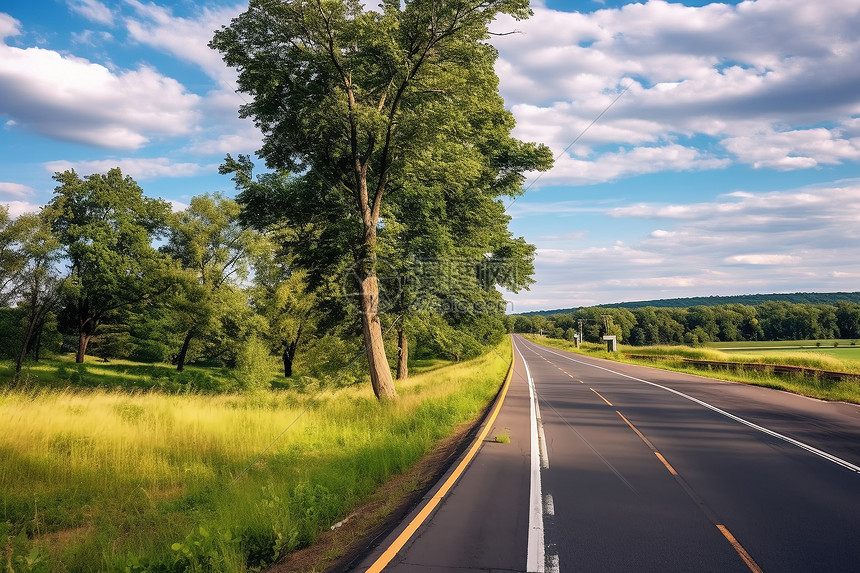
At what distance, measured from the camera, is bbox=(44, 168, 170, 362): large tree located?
3562cm

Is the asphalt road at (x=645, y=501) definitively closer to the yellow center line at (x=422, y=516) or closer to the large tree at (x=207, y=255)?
the yellow center line at (x=422, y=516)

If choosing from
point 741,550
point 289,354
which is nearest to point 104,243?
point 289,354

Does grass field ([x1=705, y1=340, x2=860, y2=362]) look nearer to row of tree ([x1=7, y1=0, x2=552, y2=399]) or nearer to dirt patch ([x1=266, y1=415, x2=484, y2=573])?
row of tree ([x1=7, y1=0, x2=552, y2=399])

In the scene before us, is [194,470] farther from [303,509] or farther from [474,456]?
[474,456]

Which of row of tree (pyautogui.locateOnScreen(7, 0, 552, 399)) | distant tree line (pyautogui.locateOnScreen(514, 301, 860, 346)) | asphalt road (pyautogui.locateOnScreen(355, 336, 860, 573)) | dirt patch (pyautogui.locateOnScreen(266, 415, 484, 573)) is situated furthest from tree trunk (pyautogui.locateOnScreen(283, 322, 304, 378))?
distant tree line (pyautogui.locateOnScreen(514, 301, 860, 346))

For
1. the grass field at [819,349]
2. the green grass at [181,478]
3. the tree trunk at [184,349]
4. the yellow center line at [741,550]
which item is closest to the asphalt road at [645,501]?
the yellow center line at [741,550]

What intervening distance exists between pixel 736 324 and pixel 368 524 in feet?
630

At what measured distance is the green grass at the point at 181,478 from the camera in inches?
207

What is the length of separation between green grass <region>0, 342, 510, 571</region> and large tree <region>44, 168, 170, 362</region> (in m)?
27.3

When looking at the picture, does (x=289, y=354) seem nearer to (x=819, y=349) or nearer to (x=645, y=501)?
(x=645, y=501)

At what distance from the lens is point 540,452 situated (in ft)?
31.6

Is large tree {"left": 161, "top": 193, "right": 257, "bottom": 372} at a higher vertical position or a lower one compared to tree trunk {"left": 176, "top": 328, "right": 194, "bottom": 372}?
higher

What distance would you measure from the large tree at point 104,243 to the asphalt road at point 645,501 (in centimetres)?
3548

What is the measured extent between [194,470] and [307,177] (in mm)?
10713
